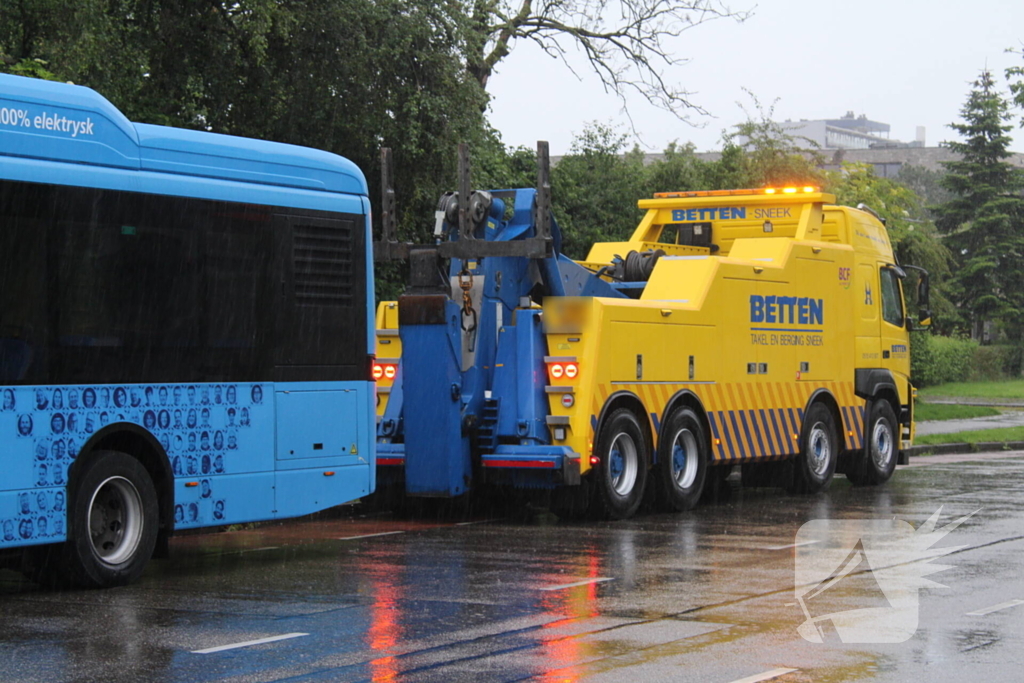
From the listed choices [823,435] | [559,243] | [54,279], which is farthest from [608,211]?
[54,279]

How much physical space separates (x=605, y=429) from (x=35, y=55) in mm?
8344

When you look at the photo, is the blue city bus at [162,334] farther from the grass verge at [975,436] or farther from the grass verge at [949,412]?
the grass verge at [949,412]

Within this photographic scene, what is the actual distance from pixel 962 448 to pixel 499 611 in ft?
61.7

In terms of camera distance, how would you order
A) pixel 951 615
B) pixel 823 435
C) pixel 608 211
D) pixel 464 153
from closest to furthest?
pixel 951 615 < pixel 464 153 < pixel 823 435 < pixel 608 211

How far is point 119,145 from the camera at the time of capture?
1061cm

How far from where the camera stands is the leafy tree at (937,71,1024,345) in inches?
2552

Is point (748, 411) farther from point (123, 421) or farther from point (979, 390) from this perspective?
point (979, 390)

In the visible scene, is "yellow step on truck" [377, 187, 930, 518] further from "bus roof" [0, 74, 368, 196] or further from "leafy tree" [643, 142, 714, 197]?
"leafy tree" [643, 142, 714, 197]

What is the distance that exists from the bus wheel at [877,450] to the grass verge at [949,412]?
558 inches

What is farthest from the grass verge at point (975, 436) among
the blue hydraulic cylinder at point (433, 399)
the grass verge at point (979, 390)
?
the grass verge at point (979, 390)

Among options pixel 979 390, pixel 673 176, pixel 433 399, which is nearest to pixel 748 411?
pixel 433 399

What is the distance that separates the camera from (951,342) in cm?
5347

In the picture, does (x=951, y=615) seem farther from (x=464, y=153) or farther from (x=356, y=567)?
(x=464, y=153)
